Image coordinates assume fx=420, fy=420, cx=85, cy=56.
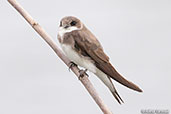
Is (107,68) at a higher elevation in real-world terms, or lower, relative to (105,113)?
higher

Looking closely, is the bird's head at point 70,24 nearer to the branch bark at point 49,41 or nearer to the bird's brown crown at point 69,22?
the bird's brown crown at point 69,22

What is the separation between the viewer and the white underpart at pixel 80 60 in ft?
5.48

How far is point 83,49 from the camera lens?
1.69 meters

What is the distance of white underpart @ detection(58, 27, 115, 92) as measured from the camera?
1.67 m

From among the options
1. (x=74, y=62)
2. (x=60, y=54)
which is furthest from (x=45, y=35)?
(x=74, y=62)

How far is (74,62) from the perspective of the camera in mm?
1697

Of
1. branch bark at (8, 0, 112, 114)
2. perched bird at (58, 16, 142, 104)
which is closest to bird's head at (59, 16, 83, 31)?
perched bird at (58, 16, 142, 104)

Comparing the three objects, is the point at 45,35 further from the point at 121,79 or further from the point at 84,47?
the point at 121,79

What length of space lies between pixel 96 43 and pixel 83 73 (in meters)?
0.14

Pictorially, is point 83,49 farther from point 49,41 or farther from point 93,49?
point 49,41

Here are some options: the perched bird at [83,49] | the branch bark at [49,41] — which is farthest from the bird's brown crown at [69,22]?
the branch bark at [49,41]

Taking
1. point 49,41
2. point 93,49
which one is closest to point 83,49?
point 93,49

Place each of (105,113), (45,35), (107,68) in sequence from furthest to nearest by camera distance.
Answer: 1. (107,68)
2. (45,35)
3. (105,113)

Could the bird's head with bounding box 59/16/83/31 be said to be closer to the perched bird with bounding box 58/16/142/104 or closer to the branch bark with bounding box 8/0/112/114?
the perched bird with bounding box 58/16/142/104
